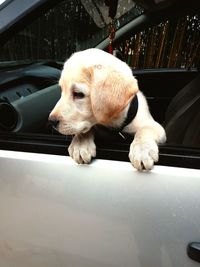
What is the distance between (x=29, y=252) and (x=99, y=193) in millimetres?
391

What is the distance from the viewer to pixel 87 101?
1.75 metres

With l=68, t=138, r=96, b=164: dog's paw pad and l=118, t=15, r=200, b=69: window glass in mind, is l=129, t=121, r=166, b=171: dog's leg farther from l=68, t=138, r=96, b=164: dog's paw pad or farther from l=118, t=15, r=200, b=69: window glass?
l=118, t=15, r=200, b=69: window glass

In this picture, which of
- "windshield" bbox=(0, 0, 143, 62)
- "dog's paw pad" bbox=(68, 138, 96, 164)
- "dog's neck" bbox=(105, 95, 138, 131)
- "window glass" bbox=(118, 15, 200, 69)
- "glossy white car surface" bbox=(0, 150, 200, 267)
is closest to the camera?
"glossy white car surface" bbox=(0, 150, 200, 267)

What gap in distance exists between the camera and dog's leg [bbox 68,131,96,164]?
159 centimetres

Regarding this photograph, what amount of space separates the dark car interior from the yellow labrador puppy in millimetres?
55

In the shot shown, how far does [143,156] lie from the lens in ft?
4.93

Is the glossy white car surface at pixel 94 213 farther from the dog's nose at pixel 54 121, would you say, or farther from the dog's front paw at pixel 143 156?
the dog's nose at pixel 54 121

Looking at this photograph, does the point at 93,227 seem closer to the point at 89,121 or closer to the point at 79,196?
the point at 79,196

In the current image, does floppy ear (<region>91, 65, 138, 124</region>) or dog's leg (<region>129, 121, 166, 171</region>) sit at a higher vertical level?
floppy ear (<region>91, 65, 138, 124</region>)

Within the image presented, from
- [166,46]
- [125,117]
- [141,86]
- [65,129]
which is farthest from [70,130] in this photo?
[141,86]

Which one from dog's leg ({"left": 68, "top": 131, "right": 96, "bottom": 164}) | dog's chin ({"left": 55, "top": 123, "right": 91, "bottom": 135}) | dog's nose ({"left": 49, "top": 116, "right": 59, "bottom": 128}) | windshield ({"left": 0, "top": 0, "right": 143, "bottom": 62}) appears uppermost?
windshield ({"left": 0, "top": 0, "right": 143, "bottom": 62})

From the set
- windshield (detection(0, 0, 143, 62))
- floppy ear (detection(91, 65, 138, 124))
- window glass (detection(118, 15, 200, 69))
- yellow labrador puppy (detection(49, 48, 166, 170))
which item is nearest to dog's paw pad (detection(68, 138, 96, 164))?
yellow labrador puppy (detection(49, 48, 166, 170))

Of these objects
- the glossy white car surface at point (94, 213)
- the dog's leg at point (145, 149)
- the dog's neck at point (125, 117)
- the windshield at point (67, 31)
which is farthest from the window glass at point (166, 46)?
the glossy white car surface at point (94, 213)

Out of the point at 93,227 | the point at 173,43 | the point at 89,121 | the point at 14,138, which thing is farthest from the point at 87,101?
the point at 173,43
